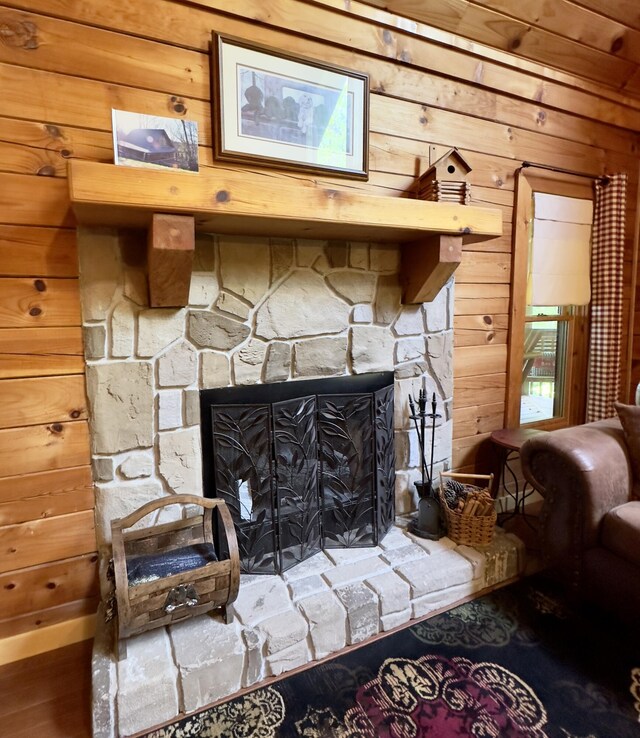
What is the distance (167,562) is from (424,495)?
1.16m

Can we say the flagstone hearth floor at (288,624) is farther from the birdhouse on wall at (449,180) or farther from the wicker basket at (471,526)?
the birdhouse on wall at (449,180)

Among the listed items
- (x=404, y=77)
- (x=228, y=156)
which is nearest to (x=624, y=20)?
(x=404, y=77)

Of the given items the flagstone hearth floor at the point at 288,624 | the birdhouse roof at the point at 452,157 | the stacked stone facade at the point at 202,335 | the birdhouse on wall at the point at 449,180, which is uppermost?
the birdhouse roof at the point at 452,157

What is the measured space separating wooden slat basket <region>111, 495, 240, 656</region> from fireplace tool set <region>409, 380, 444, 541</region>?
0.93 m

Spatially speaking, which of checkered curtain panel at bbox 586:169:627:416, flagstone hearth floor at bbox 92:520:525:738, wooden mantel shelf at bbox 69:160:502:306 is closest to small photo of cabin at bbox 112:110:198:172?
wooden mantel shelf at bbox 69:160:502:306

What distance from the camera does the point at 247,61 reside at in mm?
1624

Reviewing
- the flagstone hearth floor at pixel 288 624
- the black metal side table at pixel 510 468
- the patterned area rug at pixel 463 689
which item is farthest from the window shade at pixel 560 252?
the patterned area rug at pixel 463 689

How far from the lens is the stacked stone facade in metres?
1.54

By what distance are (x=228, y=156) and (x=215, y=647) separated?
1.68 m

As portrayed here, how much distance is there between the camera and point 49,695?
1417mm

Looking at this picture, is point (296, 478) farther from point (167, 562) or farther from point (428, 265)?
point (428, 265)

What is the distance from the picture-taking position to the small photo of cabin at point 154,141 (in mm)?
1388

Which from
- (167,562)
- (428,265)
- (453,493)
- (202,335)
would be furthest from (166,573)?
(428,265)

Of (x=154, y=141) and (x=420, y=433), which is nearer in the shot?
(x=154, y=141)
